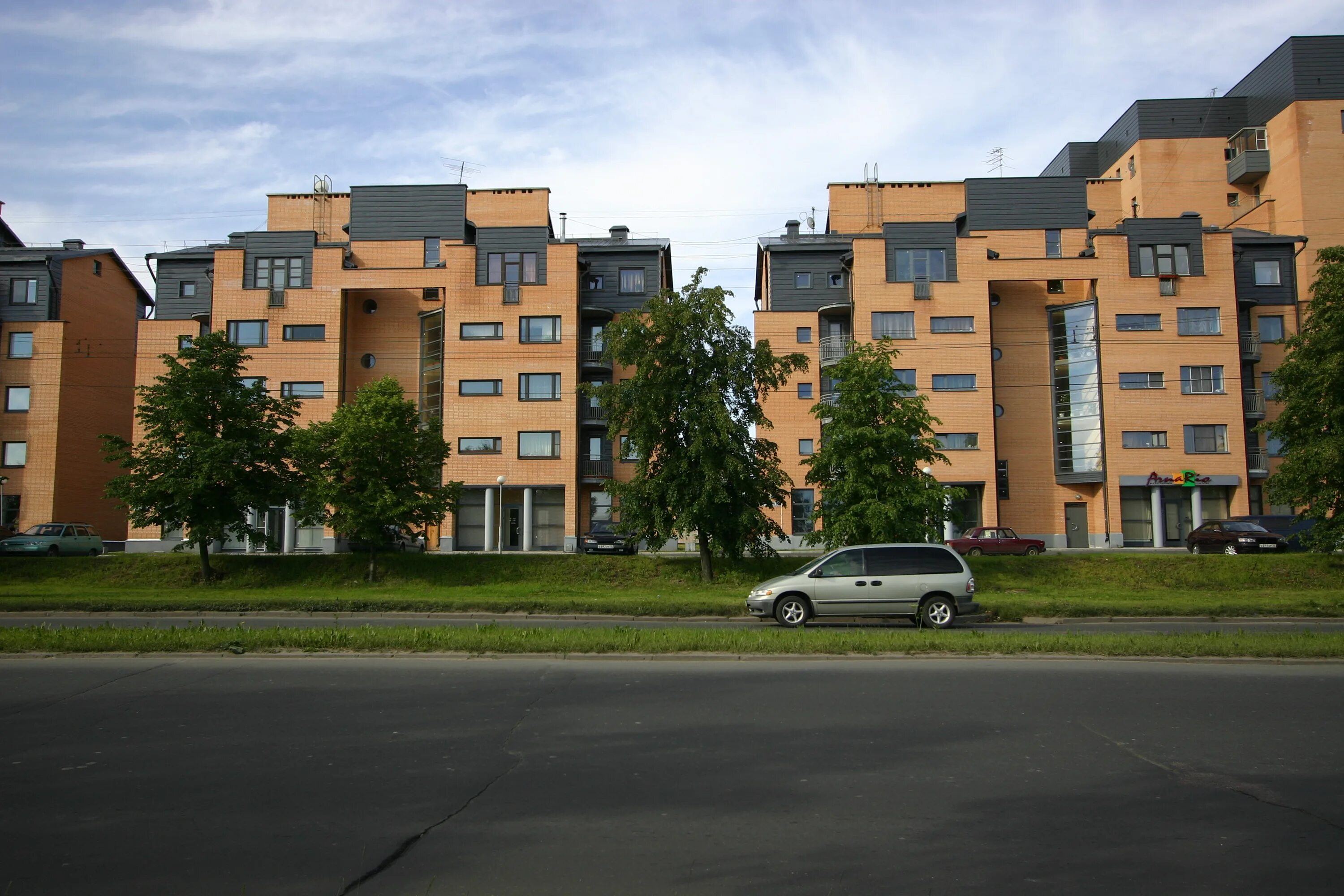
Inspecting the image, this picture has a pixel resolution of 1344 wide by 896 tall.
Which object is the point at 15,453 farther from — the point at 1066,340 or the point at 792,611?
the point at 1066,340

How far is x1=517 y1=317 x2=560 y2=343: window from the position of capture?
162 ft

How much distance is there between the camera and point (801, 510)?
50688mm

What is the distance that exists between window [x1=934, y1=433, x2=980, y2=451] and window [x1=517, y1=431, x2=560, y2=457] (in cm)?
2049

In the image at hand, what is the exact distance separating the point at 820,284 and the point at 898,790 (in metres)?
48.0

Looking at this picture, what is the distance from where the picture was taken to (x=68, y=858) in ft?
17.2

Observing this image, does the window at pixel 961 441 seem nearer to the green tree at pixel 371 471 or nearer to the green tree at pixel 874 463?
the green tree at pixel 874 463

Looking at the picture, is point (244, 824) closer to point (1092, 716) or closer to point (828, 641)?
point (1092, 716)

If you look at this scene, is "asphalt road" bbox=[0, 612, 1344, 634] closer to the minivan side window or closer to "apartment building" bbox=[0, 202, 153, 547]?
the minivan side window

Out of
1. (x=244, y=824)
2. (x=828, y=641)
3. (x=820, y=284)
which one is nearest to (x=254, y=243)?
(x=820, y=284)

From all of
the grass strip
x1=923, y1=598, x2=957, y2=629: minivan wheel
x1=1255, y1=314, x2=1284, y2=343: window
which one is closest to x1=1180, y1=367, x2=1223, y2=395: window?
x1=1255, y1=314, x2=1284, y2=343: window

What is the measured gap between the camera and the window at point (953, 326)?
1945 inches

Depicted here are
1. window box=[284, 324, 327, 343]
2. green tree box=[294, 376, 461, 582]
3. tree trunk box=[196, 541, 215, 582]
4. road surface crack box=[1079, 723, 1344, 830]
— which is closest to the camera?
road surface crack box=[1079, 723, 1344, 830]

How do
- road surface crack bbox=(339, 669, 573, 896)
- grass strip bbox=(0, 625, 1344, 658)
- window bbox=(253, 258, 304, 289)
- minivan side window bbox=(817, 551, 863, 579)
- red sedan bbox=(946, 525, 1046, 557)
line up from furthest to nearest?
window bbox=(253, 258, 304, 289), red sedan bbox=(946, 525, 1046, 557), minivan side window bbox=(817, 551, 863, 579), grass strip bbox=(0, 625, 1344, 658), road surface crack bbox=(339, 669, 573, 896)

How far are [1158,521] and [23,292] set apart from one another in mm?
63408
